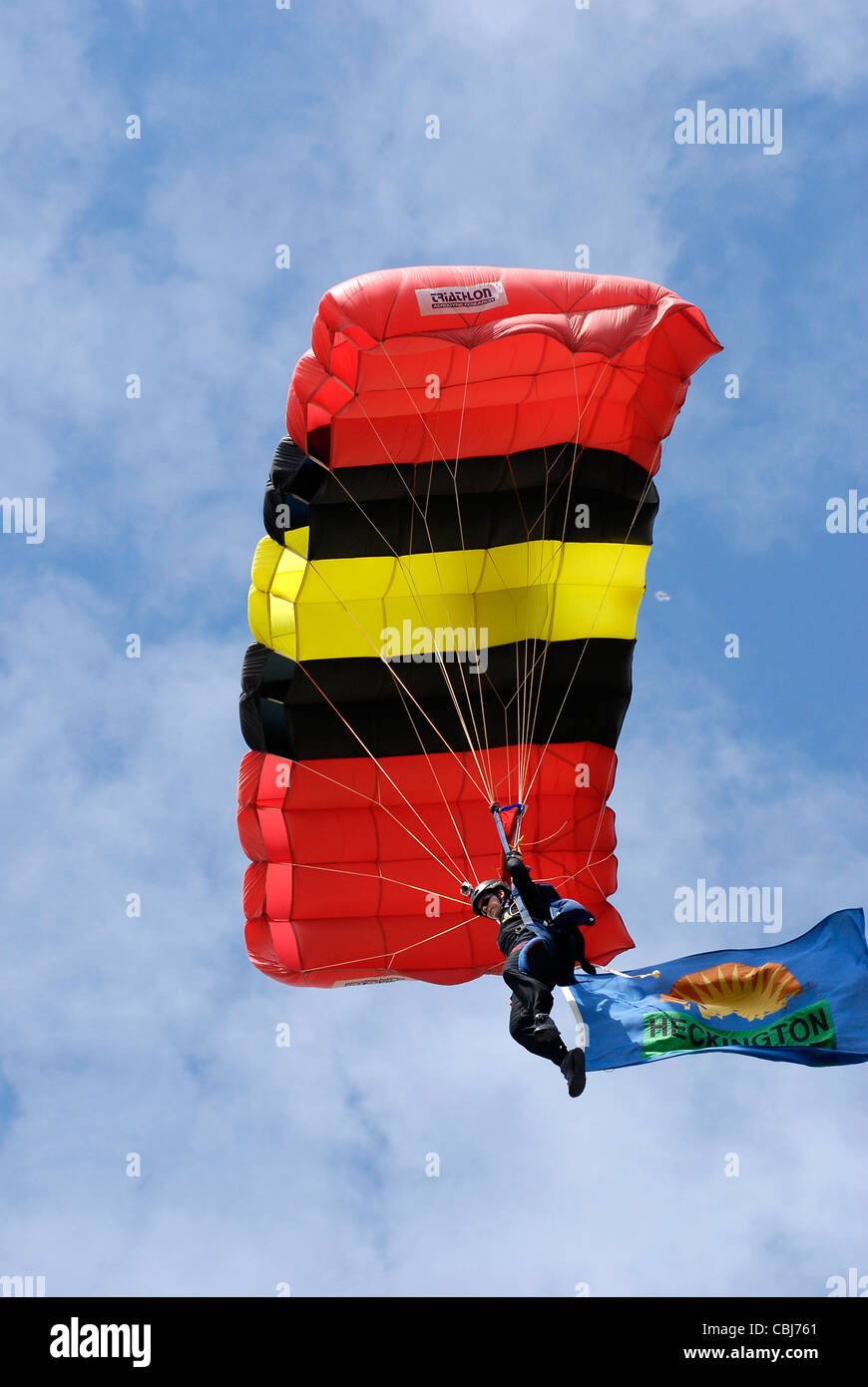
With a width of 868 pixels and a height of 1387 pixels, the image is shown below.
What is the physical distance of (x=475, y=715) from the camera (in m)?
12.2

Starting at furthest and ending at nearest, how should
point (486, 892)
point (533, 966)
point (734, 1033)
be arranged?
point (734, 1033) < point (486, 892) < point (533, 966)

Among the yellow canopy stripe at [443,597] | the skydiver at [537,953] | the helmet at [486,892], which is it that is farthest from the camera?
the yellow canopy stripe at [443,597]

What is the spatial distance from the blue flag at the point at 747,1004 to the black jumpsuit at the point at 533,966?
60 centimetres

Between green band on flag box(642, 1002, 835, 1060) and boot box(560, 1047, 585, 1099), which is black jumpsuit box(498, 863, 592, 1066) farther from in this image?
green band on flag box(642, 1002, 835, 1060)

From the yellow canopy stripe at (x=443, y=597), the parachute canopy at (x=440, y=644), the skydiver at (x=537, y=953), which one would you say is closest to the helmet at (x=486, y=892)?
the skydiver at (x=537, y=953)

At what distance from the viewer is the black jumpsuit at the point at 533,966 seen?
884 cm

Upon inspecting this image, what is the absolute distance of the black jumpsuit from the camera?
29.0ft

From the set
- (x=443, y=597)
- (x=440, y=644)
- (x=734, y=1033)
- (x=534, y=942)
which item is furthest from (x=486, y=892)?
(x=443, y=597)

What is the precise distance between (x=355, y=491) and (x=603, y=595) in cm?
219

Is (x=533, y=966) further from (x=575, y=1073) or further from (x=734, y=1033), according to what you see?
(x=734, y=1033)

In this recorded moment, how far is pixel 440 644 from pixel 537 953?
10.9 feet

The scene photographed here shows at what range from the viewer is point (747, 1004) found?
10656 millimetres

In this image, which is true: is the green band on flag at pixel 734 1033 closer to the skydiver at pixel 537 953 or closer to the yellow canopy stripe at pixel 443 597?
the skydiver at pixel 537 953

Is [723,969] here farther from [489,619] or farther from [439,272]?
[439,272]
